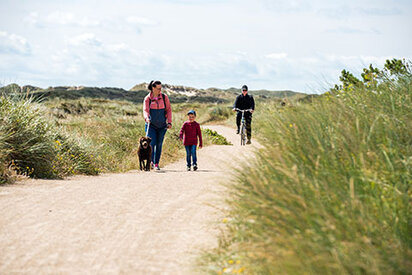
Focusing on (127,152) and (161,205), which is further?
(127,152)

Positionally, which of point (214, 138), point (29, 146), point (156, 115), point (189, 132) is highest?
point (156, 115)

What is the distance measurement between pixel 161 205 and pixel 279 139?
2.22 metres

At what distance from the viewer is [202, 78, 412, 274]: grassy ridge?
3131 millimetres

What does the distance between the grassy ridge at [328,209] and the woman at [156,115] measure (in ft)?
21.8

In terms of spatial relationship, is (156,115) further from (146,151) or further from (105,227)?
(105,227)

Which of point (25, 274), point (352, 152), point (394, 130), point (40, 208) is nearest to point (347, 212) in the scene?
point (352, 152)

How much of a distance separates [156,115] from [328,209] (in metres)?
8.82

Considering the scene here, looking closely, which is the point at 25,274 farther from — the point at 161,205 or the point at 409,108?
the point at 409,108

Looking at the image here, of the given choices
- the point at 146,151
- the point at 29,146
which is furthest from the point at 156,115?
the point at 29,146

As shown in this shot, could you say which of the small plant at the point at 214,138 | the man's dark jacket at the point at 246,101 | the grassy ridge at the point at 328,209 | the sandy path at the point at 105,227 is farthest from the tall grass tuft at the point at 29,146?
the small plant at the point at 214,138

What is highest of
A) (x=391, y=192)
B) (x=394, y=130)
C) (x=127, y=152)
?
(x=394, y=130)

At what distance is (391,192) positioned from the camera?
3844 mm

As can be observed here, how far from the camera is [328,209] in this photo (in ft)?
11.6

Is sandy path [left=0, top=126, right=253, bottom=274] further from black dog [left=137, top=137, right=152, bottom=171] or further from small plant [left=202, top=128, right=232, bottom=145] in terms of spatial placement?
small plant [left=202, top=128, right=232, bottom=145]
